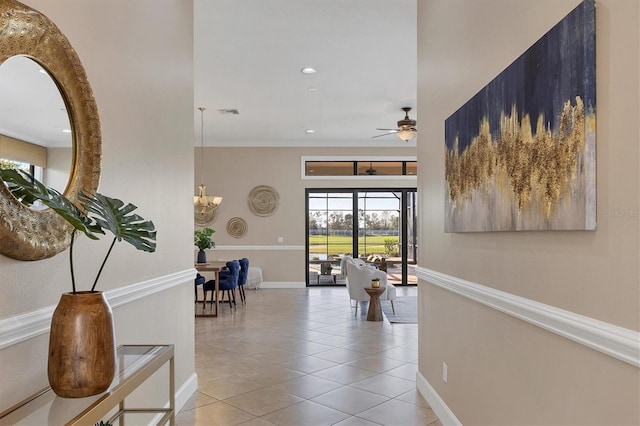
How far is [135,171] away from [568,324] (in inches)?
88.3

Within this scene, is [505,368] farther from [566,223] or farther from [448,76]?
[448,76]

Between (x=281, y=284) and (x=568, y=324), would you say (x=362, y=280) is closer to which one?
(x=281, y=284)

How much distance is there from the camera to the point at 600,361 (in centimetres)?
153

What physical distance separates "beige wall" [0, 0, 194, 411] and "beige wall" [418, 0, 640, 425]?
1811 mm

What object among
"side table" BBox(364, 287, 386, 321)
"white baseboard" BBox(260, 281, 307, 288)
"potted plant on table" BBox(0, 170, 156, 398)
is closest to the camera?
"potted plant on table" BBox(0, 170, 156, 398)

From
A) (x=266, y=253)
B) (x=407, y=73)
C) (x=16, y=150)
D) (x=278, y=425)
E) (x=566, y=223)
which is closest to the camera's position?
(x=566, y=223)

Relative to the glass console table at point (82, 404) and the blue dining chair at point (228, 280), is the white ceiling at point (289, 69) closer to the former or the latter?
the glass console table at point (82, 404)

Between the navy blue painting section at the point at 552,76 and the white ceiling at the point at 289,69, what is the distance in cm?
183

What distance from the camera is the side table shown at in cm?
709

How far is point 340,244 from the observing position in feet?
36.7

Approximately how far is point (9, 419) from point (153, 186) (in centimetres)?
175

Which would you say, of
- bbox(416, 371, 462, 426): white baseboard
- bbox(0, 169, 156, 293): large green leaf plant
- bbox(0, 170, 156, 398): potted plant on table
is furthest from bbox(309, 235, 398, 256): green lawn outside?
bbox(0, 170, 156, 398): potted plant on table

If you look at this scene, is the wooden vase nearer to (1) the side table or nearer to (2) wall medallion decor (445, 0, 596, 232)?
→ (2) wall medallion decor (445, 0, 596, 232)

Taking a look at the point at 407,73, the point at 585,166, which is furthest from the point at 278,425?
the point at 407,73
